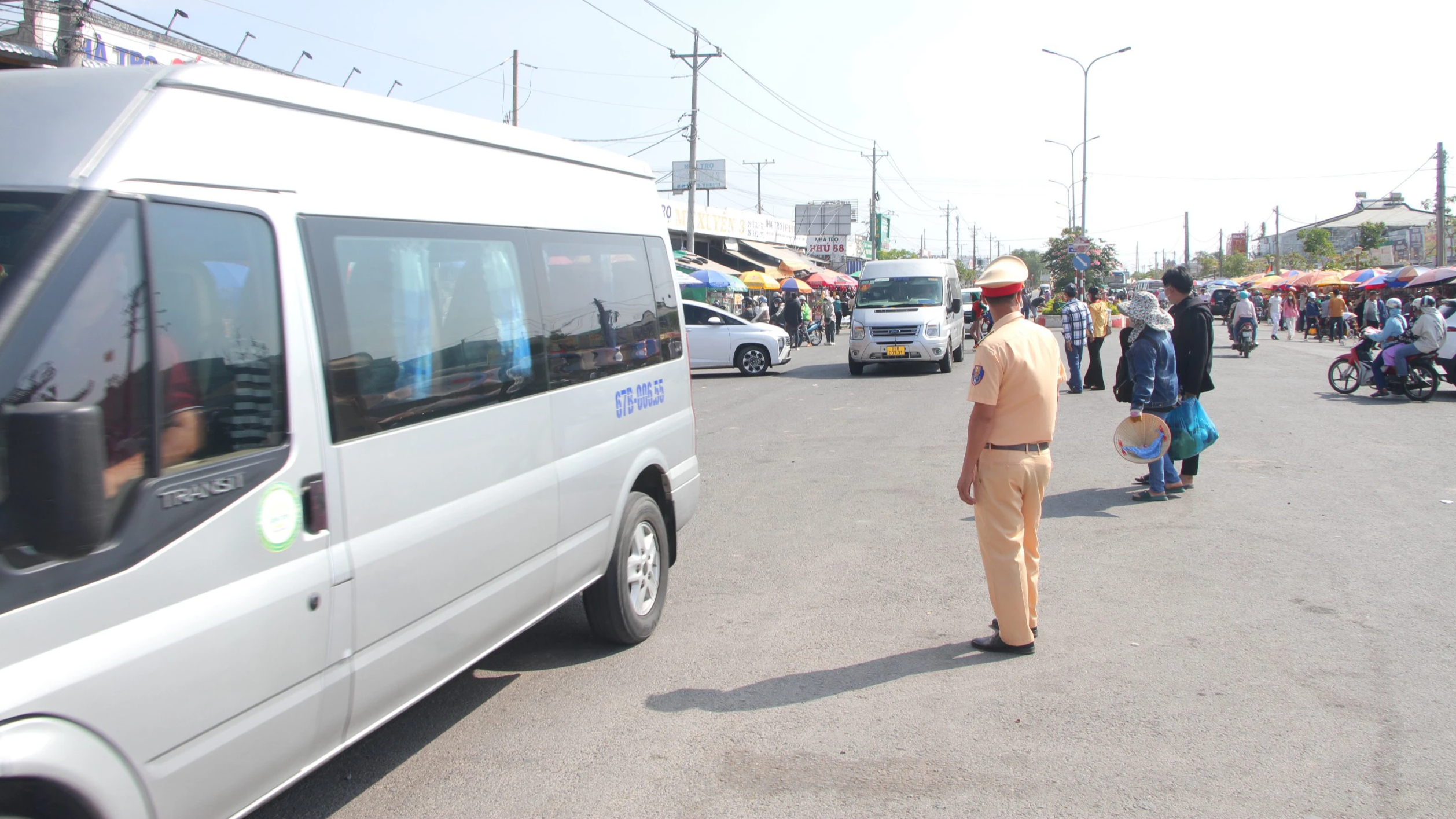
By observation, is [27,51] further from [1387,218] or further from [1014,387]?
[1387,218]

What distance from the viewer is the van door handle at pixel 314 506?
294 cm

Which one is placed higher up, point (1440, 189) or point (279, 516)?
point (1440, 189)

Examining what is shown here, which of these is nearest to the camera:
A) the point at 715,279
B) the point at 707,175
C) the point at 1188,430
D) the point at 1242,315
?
the point at 1188,430

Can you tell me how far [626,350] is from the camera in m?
5.25

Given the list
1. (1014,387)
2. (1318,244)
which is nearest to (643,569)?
(1014,387)

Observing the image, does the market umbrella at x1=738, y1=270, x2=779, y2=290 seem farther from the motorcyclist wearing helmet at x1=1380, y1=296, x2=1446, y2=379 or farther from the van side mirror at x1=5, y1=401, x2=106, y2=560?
the van side mirror at x1=5, y1=401, x2=106, y2=560

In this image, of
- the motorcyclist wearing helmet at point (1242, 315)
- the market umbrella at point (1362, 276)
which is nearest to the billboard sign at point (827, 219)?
the market umbrella at point (1362, 276)

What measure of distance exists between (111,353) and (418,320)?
122cm

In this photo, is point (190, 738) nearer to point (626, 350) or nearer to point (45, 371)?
point (45, 371)

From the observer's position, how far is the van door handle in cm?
294

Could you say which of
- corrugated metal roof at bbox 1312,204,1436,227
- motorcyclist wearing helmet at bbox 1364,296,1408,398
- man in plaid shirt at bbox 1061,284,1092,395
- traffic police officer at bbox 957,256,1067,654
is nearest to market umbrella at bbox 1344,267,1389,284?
motorcyclist wearing helmet at bbox 1364,296,1408,398

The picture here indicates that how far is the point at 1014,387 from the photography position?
479 cm

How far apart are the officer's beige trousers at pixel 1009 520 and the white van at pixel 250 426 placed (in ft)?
6.39

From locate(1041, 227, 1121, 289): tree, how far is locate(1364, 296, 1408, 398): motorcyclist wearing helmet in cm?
2551
